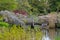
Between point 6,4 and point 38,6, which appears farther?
point 38,6

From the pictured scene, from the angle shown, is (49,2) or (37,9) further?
(49,2)

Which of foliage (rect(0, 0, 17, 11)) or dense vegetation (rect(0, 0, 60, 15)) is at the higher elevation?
foliage (rect(0, 0, 17, 11))

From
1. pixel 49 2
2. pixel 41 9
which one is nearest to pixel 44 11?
pixel 41 9

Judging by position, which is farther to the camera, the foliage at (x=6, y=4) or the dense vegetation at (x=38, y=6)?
the dense vegetation at (x=38, y=6)

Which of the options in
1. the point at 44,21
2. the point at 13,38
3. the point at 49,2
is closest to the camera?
the point at 13,38

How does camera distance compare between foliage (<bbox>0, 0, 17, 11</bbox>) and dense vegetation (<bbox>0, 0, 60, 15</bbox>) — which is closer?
foliage (<bbox>0, 0, 17, 11</bbox>)

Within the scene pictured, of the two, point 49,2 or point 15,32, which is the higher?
point 15,32

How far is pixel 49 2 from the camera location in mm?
27234

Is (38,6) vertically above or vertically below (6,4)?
below

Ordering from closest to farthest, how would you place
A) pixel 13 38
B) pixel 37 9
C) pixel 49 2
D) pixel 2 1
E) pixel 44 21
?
pixel 13 38 < pixel 2 1 < pixel 44 21 < pixel 37 9 < pixel 49 2

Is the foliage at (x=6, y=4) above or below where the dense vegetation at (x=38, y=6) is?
above

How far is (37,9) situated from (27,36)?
1915 cm

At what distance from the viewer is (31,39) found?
5852 mm

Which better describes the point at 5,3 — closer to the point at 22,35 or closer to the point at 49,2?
the point at 49,2
